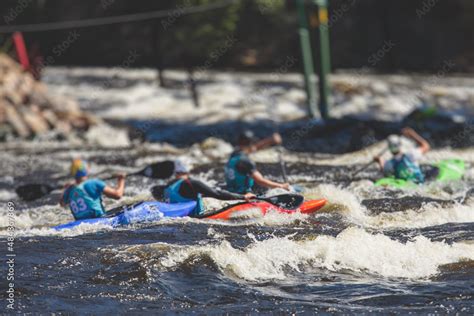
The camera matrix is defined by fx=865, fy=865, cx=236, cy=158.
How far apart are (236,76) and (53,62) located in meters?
7.08

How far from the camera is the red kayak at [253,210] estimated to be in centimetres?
1045

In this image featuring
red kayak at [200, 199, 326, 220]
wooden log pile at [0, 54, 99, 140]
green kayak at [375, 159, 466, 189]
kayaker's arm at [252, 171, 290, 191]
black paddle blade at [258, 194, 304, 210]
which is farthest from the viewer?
wooden log pile at [0, 54, 99, 140]

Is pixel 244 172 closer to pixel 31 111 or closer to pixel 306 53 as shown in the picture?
pixel 306 53

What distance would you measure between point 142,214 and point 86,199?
0.74 metres

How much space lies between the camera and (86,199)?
10.6 m

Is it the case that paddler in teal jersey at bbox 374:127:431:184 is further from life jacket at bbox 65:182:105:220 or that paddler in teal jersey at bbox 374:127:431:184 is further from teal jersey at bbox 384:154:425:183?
life jacket at bbox 65:182:105:220

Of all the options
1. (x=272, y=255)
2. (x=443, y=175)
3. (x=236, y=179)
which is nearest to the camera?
(x=272, y=255)

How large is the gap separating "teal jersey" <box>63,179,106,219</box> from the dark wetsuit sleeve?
108 cm

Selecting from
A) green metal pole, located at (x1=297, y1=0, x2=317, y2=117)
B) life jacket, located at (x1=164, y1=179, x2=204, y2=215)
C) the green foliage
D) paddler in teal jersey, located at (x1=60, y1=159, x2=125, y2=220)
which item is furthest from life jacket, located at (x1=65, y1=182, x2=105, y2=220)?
the green foliage

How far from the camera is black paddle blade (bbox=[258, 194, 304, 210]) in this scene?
1074 centimetres

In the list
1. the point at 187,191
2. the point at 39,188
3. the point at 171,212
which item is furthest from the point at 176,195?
the point at 39,188

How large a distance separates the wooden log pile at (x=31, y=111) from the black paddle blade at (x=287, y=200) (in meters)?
10.3

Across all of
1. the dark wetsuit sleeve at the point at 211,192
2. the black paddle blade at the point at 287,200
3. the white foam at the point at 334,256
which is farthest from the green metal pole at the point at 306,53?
the white foam at the point at 334,256

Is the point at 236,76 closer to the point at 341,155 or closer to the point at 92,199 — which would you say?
the point at 341,155
